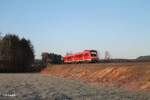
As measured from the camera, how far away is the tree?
124812 mm

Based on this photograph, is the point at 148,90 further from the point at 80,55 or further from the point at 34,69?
the point at 34,69

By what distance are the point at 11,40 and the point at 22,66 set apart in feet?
36.3

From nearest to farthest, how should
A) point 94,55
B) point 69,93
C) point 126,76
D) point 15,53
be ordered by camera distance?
point 69,93, point 126,76, point 94,55, point 15,53

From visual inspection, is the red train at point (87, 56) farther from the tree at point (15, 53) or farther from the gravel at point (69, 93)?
the tree at point (15, 53)

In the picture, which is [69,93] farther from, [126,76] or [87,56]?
[87,56]

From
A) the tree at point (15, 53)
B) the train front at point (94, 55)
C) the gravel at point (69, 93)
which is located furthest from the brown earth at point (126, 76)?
the tree at point (15, 53)

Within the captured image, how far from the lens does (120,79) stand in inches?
1661

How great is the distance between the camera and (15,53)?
127 meters

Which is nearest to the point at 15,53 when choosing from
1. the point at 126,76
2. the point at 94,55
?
the point at 94,55

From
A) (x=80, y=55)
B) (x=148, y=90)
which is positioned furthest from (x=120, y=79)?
(x=80, y=55)

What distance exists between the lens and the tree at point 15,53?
124812 mm

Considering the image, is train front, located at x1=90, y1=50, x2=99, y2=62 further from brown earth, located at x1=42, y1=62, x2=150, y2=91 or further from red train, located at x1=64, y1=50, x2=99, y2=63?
brown earth, located at x1=42, y1=62, x2=150, y2=91

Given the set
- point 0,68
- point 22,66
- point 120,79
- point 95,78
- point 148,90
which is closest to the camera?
point 148,90

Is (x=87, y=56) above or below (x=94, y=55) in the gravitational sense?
below
